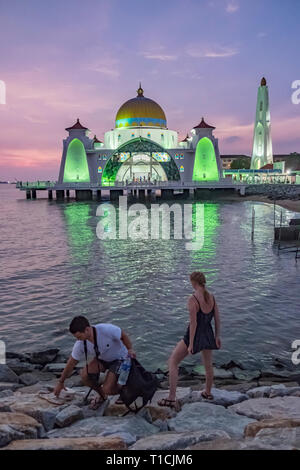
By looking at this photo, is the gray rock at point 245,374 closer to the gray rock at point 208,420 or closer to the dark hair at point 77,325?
the gray rock at point 208,420

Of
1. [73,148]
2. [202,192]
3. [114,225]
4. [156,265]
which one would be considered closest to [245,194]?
[202,192]

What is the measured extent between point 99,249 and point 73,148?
56.3 meters

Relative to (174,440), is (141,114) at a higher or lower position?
higher

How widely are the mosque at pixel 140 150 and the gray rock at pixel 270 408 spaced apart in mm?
68880

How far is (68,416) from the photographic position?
488cm

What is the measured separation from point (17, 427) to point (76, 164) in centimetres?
7376

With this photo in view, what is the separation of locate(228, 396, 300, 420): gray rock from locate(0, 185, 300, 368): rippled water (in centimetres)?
273

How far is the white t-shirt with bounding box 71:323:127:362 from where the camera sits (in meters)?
5.03

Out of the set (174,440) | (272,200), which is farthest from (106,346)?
(272,200)

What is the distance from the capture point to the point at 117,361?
5066mm

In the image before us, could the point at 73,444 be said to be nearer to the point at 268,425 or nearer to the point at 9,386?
the point at 268,425

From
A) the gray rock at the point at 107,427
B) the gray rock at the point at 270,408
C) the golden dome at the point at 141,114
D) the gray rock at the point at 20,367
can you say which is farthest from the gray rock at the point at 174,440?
the golden dome at the point at 141,114

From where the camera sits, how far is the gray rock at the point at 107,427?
180 inches

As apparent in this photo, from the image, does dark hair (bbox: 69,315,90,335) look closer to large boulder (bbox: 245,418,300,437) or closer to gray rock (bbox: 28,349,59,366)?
large boulder (bbox: 245,418,300,437)
